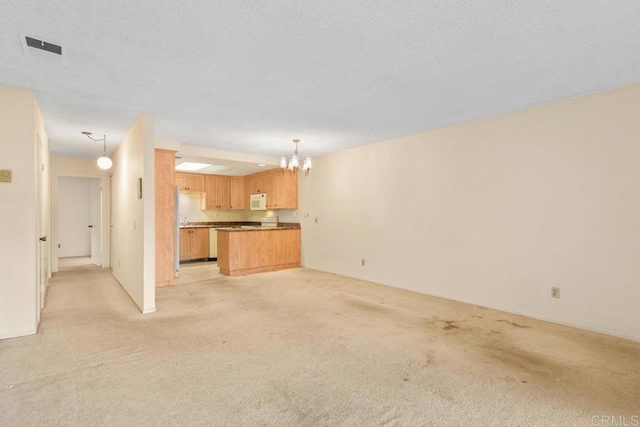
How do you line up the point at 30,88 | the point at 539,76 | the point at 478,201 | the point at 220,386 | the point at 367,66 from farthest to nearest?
the point at 478,201, the point at 30,88, the point at 539,76, the point at 367,66, the point at 220,386

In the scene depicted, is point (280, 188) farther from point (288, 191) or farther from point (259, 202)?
point (259, 202)

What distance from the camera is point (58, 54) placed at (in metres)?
2.46

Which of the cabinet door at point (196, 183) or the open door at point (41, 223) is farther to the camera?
the cabinet door at point (196, 183)

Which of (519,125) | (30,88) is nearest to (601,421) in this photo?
(519,125)

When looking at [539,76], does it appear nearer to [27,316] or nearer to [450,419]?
[450,419]

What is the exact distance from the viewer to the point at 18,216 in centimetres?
315

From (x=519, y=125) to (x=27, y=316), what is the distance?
5.81m

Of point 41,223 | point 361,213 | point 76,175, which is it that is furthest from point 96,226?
point 361,213

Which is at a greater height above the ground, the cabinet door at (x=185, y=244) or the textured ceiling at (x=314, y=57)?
the textured ceiling at (x=314, y=57)

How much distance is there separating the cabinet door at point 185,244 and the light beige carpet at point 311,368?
152 inches

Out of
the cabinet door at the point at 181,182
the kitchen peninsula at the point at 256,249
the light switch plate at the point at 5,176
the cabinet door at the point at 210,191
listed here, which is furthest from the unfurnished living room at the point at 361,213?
the cabinet door at the point at 210,191

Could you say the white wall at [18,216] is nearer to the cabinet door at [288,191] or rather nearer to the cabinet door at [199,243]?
the cabinet door at [288,191]

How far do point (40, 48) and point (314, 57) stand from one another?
207 centimetres

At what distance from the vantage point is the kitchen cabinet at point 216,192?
8.52m
